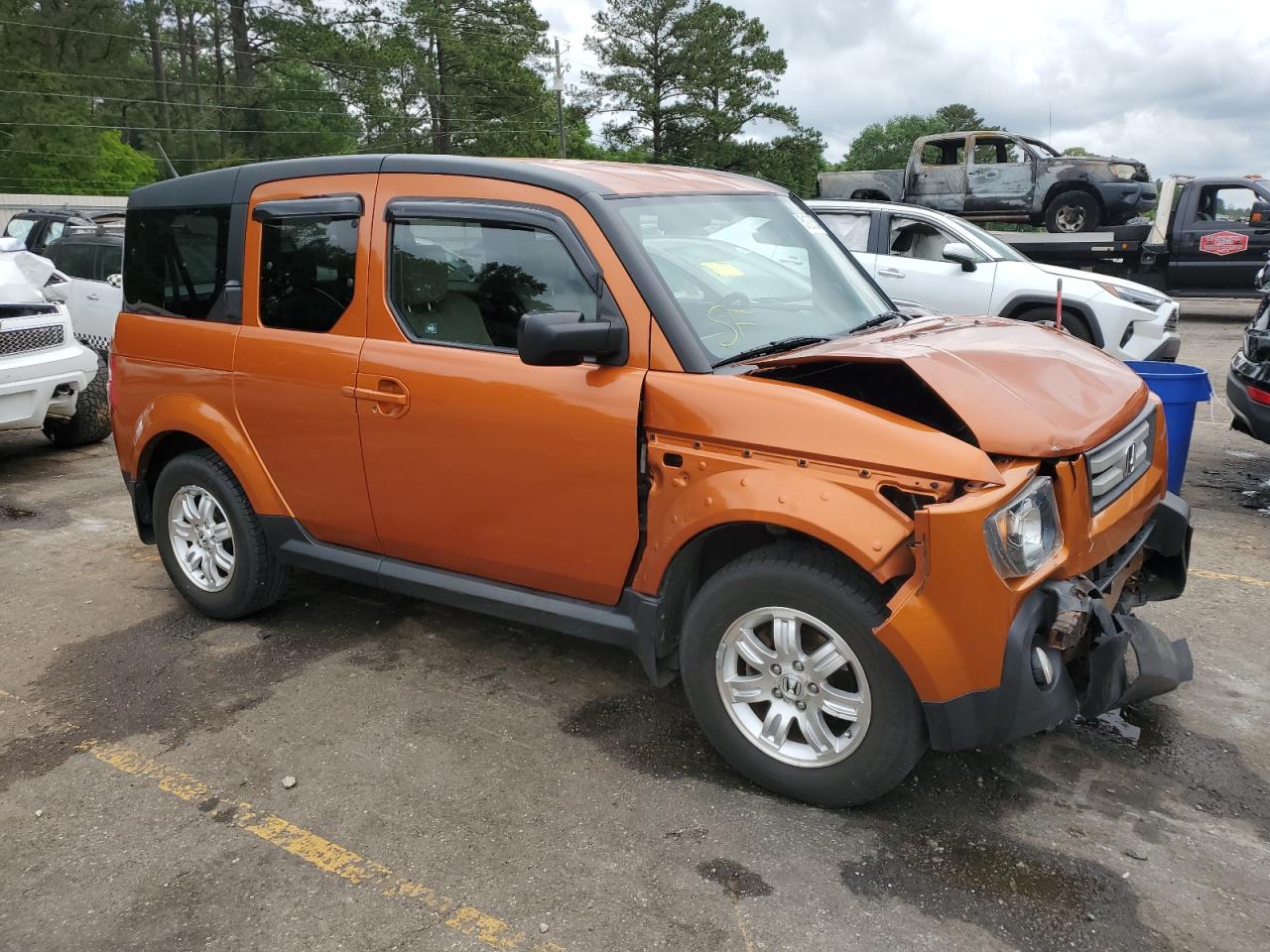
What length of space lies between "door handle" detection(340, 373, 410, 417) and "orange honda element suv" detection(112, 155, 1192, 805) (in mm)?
12

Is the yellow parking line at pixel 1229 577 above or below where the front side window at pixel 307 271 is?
below

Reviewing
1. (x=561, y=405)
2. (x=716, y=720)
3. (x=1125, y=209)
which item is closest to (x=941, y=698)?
(x=716, y=720)

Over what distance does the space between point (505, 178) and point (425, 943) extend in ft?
8.03

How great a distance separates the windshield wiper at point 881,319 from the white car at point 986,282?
5.06 meters

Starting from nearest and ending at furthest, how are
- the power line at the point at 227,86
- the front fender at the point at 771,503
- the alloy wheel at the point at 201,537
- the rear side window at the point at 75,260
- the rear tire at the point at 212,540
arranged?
the front fender at the point at 771,503
the rear tire at the point at 212,540
the alloy wheel at the point at 201,537
the rear side window at the point at 75,260
the power line at the point at 227,86

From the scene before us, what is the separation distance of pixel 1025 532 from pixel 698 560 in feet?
3.40

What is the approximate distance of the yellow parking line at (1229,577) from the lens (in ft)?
16.0

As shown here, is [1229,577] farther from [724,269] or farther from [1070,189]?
[1070,189]

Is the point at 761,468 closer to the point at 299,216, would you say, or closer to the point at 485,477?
the point at 485,477

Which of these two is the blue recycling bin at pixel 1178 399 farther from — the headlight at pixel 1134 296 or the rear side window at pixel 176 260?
the headlight at pixel 1134 296

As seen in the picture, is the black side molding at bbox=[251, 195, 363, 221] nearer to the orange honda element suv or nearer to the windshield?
the orange honda element suv

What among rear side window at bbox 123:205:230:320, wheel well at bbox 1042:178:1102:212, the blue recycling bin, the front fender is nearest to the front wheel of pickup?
the front fender

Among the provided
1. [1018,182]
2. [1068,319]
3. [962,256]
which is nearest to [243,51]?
[1018,182]

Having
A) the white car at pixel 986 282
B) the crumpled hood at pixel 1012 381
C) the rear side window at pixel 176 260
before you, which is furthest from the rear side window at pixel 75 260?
the crumpled hood at pixel 1012 381
